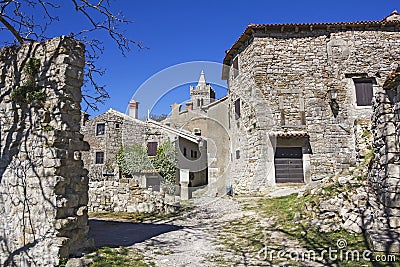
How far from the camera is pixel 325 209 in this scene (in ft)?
22.6

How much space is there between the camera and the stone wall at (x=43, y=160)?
5.14 metres

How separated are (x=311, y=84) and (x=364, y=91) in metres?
2.57

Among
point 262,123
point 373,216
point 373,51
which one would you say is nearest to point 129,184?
point 262,123

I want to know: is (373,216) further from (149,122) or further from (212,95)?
(212,95)

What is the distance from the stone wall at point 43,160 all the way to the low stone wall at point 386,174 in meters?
5.13

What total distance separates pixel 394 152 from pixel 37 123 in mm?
6419

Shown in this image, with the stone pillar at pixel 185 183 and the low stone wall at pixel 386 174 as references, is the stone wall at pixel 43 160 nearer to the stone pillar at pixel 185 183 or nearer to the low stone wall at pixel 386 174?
the low stone wall at pixel 386 174

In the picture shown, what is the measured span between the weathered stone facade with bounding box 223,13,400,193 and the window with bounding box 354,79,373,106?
0.11 metres

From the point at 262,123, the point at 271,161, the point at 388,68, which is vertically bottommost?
the point at 271,161

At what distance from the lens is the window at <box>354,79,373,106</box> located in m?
15.0

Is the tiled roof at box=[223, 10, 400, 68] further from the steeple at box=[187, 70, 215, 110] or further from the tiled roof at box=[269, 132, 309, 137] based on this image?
the steeple at box=[187, 70, 215, 110]

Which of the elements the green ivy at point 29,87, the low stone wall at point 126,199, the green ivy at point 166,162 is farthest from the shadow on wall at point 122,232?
the green ivy at point 166,162

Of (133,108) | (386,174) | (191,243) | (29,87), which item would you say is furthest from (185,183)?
(29,87)

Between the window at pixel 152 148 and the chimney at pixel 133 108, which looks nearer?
the window at pixel 152 148
